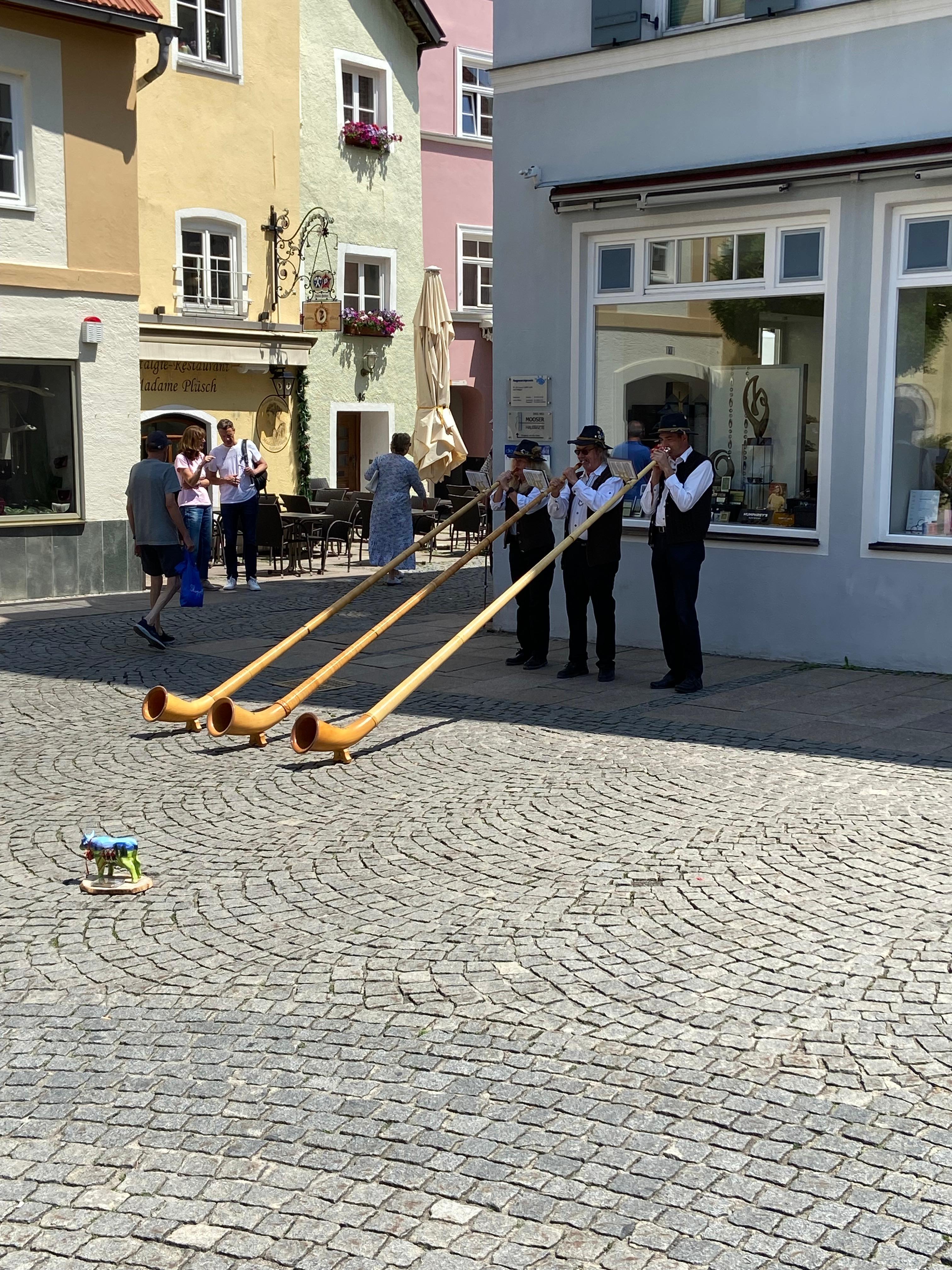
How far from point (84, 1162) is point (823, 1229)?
1.90 metres

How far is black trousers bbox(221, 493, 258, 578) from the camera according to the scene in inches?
680

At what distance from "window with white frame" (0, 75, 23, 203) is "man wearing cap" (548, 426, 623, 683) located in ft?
27.9

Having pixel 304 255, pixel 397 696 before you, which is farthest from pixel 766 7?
pixel 304 255

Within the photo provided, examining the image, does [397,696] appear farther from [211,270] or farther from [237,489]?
[211,270]

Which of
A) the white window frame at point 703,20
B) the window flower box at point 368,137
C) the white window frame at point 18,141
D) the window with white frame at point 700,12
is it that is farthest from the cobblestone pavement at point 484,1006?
the window flower box at point 368,137

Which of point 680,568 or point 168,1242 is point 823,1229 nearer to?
point 168,1242

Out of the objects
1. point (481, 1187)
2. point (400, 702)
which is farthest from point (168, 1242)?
point (400, 702)

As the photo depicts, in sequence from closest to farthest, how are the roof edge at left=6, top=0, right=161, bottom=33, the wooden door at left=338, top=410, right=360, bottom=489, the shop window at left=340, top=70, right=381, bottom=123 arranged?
the roof edge at left=6, top=0, right=161, bottom=33, the shop window at left=340, top=70, right=381, bottom=123, the wooden door at left=338, top=410, right=360, bottom=489

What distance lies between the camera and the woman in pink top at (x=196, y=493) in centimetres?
1625

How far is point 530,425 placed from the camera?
13.2 meters

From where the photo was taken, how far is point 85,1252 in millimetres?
3537

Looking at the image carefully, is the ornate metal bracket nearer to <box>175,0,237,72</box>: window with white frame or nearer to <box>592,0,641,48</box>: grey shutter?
<box>175,0,237,72</box>: window with white frame

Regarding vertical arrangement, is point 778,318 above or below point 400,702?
above

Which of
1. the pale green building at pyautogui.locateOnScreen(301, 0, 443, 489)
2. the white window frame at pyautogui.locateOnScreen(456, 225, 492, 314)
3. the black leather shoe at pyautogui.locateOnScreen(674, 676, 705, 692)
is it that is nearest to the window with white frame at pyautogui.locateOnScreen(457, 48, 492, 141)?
the pale green building at pyautogui.locateOnScreen(301, 0, 443, 489)
